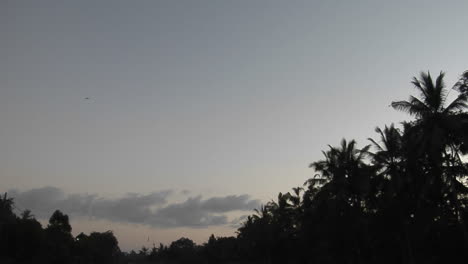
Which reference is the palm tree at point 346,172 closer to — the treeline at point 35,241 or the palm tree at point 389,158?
the palm tree at point 389,158

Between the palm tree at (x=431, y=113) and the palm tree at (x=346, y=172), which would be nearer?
the palm tree at (x=431, y=113)

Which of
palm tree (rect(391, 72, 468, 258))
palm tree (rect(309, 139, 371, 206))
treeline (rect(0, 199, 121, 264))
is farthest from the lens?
treeline (rect(0, 199, 121, 264))

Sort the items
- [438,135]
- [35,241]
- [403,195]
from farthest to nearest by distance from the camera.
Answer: [35,241] < [403,195] < [438,135]

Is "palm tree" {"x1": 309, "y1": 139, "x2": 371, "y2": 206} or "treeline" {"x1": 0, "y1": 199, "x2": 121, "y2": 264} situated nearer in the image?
"palm tree" {"x1": 309, "y1": 139, "x2": 371, "y2": 206}

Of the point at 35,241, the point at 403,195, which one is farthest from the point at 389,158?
the point at 35,241

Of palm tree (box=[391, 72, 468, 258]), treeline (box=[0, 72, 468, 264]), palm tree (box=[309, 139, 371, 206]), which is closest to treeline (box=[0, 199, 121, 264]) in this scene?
treeline (box=[0, 72, 468, 264])

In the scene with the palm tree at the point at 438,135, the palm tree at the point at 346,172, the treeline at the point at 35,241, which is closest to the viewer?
the palm tree at the point at 438,135

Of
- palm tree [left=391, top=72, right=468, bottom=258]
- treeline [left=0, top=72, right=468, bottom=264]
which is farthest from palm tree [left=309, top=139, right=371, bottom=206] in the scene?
palm tree [left=391, top=72, right=468, bottom=258]

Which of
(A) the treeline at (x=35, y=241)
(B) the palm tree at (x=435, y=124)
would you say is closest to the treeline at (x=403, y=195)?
(B) the palm tree at (x=435, y=124)

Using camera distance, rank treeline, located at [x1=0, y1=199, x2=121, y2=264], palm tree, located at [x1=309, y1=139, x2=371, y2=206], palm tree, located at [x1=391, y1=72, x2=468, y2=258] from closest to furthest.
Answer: palm tree, located at [x1=391, y1=72, x2=468, y2=258]
palm tree, located at [x1=309, y1=139, x2=371, y2=206]
treeline, located at [x1=0, y1=199, x2=121, y2=264]

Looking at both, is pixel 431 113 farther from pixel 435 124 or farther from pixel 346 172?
pixel 346 172

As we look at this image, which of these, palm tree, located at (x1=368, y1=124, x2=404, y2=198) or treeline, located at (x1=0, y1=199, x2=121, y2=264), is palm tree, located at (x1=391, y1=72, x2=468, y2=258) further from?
treeline, located at (x1=0, y1=199, x2=121, y2=264)

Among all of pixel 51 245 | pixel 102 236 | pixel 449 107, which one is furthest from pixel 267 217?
pixel 102 236

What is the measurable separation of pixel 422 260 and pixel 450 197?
235 inches
